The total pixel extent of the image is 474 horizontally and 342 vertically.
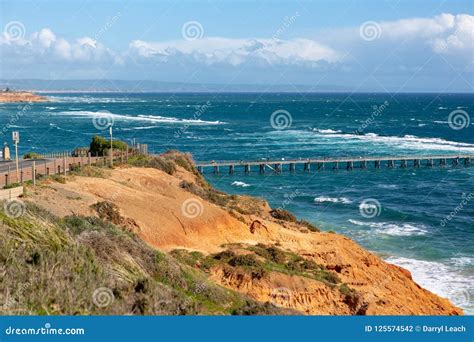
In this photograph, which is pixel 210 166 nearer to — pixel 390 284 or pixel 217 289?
pixel 390 284

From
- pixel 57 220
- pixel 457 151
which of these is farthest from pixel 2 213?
pixel 457 151

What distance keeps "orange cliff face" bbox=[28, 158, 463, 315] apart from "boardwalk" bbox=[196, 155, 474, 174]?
31441 millimetres

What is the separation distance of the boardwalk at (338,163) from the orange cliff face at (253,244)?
103 feet

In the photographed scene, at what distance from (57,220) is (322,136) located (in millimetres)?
79849

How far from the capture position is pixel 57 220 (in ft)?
58.5

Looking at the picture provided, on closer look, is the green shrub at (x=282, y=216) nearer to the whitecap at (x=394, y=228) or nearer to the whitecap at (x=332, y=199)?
the whitecap at (x=394, y=228)

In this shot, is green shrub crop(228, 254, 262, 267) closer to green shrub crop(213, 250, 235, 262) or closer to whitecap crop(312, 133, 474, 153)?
green shrub crop(213, 250, 235, 262)

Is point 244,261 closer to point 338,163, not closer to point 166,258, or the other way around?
point 166,258

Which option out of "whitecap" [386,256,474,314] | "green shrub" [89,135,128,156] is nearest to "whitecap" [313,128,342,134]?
"green shrub" [89,135,128,156]

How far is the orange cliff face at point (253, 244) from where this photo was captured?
69.3 ft

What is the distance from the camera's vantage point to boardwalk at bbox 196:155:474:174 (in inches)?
2477

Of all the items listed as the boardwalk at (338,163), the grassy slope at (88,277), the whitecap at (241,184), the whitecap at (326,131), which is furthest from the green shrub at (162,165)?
the whitecap at (326,131)

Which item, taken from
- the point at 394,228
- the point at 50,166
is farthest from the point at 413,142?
the point at 50,166

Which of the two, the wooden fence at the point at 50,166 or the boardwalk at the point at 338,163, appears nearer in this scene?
the wooden fence at the point at 50,166
